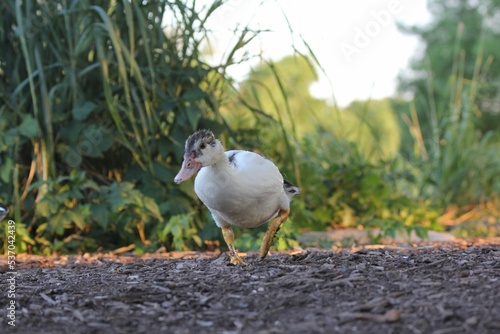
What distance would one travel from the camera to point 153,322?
285 cm

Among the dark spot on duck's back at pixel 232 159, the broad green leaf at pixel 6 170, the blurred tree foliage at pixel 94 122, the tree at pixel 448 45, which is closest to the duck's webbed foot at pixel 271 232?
the dark spot on duck's back at pixel 232 159

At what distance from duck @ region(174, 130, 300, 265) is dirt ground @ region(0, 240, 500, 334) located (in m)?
0.31

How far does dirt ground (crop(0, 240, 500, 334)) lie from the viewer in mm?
2715

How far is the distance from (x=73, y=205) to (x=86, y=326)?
320cm

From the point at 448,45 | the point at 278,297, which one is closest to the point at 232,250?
the point at 278,297

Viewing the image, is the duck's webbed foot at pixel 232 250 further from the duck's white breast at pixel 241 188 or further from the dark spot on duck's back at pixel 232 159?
the dark spot on duck's back at pixel 232 159

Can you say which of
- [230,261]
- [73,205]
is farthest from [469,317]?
[73,205]

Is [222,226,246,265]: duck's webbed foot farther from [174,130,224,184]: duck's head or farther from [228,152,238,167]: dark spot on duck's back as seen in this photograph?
[174,130,224,184]: duck's head

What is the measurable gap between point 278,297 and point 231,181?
91 centimetres

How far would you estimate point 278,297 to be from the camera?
10.1 ft

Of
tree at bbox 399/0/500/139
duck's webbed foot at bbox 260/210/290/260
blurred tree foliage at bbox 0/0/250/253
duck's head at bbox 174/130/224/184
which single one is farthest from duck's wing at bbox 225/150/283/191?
tree at bbox 399/0/500/139

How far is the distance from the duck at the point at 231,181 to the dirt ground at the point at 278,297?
1.02ft

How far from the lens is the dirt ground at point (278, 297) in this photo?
2715 mm

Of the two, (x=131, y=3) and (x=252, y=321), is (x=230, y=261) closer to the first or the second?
(x=252, y=321)
